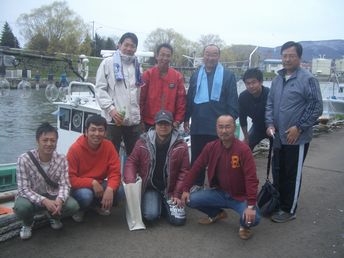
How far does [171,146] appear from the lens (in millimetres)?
4125

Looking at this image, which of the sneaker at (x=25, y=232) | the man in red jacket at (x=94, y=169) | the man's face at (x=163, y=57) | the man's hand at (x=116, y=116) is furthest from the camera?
the man's face at (x=163, y=57)

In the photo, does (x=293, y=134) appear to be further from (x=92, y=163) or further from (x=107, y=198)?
(x=92, y=163)

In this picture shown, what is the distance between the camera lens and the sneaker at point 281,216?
418 centimetres

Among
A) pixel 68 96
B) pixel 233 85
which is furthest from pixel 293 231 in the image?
pixel 68 96

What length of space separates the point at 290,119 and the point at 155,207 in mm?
1803

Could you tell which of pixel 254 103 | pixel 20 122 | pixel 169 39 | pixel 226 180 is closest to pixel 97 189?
pixel 226 180

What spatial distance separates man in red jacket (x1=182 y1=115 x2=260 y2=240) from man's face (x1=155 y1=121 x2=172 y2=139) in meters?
0.48

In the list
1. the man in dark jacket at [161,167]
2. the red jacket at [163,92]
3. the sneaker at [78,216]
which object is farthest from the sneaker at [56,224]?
the red jacket at [163,92]

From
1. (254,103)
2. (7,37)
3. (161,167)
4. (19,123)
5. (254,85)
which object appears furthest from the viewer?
(7,37)

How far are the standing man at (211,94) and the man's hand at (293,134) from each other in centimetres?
74

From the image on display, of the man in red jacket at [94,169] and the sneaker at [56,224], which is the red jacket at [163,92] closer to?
the man in red jacket at [94,169]

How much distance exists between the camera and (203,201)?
4.00m

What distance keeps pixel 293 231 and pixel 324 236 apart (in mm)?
314

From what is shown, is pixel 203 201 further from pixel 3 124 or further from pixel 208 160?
pixel 3 124
